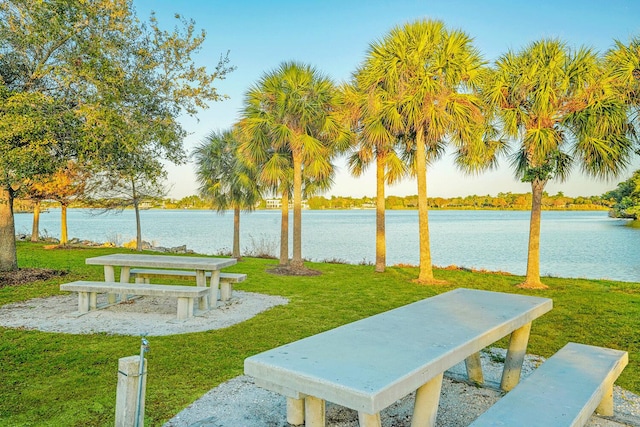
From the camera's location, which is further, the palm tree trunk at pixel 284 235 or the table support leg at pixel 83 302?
the palm tree trunk at pixel 284 235

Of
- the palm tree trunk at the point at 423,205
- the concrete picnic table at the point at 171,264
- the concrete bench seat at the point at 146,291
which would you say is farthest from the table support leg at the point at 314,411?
the palm tree trunk at the point at 423,205

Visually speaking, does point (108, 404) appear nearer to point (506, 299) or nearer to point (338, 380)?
point (338, 380)

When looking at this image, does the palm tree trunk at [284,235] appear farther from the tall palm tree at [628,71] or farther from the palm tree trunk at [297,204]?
the tall palm tree at [628,71]

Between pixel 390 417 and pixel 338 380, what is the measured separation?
1854 millimetres

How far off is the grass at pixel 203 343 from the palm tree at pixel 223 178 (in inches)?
253

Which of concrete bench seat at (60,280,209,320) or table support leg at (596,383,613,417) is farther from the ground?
concrete bench seat at (60,280,209,320)

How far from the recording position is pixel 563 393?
2.94 meters

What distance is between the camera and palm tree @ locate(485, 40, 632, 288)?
32.9 ft

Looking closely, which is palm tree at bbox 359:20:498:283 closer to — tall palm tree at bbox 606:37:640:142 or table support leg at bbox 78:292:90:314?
tall palm tree at bbox 606:37:640:142

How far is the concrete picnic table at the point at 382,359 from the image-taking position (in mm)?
2186

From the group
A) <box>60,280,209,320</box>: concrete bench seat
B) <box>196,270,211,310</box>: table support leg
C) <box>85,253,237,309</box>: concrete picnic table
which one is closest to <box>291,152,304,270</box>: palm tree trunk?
<box>85,253,237,309</box>: concrete picnic table

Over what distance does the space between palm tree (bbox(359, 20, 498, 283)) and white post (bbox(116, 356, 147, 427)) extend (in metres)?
9.75

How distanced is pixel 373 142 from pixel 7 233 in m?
9.70

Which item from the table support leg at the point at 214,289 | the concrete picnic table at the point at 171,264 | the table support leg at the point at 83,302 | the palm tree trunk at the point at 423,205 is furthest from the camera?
the palm tree trunk at the point at 423,205
